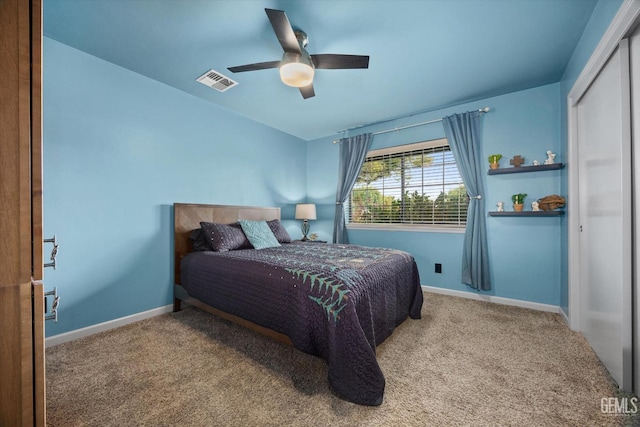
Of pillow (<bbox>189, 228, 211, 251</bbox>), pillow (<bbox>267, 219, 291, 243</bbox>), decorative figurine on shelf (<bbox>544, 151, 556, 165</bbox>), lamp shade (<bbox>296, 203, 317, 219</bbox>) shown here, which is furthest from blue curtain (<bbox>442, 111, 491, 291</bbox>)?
pillow (<bbox>189, 228, 211, 251</bbox>)

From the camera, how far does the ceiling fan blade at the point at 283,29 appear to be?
149 centimetres

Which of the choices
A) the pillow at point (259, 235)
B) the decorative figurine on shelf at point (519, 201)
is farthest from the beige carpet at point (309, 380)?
the decorative figurine on shelf at point (519, 201)

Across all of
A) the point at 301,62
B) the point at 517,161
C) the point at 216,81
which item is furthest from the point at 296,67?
the point at 517,161

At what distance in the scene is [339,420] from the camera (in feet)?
4.10

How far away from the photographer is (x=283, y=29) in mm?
1615

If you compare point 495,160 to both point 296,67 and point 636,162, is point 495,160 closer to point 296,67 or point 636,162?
point 636,162

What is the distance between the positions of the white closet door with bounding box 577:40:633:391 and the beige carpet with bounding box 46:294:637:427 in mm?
210

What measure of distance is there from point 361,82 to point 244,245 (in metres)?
2.27

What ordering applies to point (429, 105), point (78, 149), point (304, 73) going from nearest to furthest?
1. point (304, 73)
2. point (78, 149)
3. point (429, 105)

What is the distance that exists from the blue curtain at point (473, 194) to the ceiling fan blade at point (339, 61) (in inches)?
74.3

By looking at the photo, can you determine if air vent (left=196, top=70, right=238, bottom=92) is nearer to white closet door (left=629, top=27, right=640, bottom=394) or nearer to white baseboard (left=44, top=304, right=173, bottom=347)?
white baseboard (left=44, top=304, right=173, bottom=347)

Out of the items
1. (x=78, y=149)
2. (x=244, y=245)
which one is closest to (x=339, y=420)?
(x=244, y=245)

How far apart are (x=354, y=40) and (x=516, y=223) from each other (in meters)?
2.69

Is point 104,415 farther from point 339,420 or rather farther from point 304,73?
point 304,73
